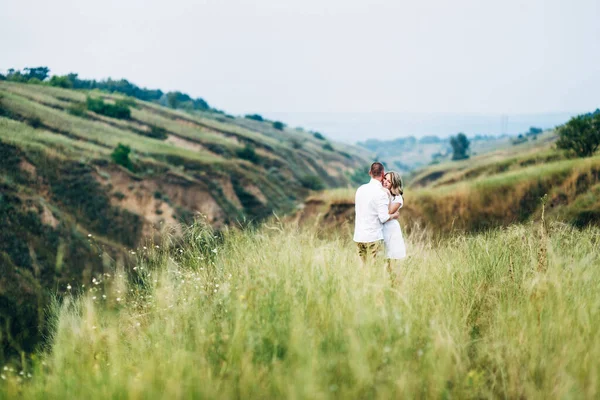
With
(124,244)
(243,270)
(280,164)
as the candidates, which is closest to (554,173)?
(243,270)

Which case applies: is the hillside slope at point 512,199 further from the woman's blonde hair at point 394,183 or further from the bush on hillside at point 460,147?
the bush on hillside at point 460,147

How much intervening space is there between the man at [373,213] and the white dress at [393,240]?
0.09 meters

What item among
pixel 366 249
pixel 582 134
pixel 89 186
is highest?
pixel 582 134

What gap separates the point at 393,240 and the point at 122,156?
3620cm

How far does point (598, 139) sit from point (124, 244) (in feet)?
96.0

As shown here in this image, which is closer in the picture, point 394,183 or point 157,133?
point 394,183

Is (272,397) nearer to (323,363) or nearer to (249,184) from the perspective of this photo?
(323,363)

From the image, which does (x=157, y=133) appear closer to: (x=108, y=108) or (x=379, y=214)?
(x=108, y=108)

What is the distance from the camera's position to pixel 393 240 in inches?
294

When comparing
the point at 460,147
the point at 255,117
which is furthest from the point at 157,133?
the point at 255,117

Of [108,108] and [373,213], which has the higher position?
[108,108]

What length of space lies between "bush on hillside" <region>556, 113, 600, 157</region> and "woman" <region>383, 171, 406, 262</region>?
2381 centimetres

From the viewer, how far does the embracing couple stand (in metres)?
7.50

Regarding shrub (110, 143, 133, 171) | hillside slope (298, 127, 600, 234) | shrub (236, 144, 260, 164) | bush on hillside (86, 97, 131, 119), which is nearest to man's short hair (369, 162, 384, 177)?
hillside slope (298, 127, 600, 234)
